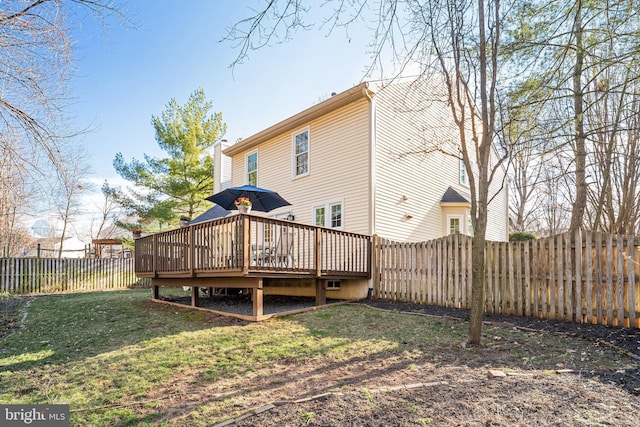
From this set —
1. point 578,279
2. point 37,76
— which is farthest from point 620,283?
point 37,76

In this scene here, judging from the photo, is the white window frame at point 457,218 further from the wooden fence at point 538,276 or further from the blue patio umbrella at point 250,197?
the blue patio umbrella at point 250,197

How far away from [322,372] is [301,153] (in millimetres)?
8614

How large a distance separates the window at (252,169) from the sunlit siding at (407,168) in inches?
210

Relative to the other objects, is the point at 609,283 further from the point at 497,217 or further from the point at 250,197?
the point at 497,217

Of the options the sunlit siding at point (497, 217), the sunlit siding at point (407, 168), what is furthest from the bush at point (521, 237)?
the sunlit siding at point (407, 168)

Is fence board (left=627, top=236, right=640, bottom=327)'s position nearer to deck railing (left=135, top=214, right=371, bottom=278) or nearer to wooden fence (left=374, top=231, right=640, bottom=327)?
wooden fence (left=374, top=231, right=640, bottom=327)

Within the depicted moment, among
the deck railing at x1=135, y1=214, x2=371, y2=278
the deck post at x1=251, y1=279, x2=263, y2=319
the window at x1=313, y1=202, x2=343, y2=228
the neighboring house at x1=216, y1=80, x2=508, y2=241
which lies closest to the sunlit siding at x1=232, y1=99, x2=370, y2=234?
the neighboring house at x1=216, y1=80, x2=508, y2=241

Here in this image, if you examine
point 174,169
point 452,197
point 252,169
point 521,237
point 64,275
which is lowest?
point 64,275

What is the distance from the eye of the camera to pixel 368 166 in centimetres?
959

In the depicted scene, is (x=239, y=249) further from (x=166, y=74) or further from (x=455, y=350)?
(x=166, y=74)

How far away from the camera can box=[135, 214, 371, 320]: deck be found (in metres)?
6.41

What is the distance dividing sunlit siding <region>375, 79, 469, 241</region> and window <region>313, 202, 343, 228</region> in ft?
4.09

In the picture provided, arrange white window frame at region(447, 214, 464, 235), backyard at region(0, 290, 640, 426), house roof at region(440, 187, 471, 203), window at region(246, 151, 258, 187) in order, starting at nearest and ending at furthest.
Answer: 1. backyard at region(0, 290, 640, 426)
2. house roof at region(440, 187, 471, 203)
3. white window frame at region(447, 214, 464, 235)
4. window at region(246, 151, 258, 187)

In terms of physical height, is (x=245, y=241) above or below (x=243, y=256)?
above
